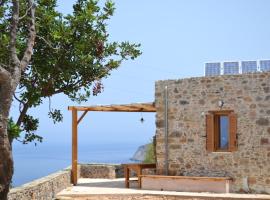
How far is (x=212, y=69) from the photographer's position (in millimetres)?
16375

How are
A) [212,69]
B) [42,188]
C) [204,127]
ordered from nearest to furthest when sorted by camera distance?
1. [42,188]
2. [204,127]
3. [212,69]

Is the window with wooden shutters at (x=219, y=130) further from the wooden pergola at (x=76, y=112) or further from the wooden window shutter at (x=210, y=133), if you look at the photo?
the wooden pergola at (x=76, y=112)

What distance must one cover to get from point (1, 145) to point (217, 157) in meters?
7.94

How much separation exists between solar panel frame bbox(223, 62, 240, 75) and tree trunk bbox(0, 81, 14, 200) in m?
8.19

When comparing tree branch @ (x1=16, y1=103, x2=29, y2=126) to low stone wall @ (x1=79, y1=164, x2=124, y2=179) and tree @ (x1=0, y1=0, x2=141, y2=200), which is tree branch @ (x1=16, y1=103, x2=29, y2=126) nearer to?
tree @ (x1=0, y1=0, x2=141, y2=200)

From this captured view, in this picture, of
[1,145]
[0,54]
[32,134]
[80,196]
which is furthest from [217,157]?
[1,145]

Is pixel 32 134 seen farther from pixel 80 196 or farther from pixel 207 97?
pixel 207 97

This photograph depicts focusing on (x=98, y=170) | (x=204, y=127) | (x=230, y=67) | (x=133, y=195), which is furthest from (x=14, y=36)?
(x=98, y=170)

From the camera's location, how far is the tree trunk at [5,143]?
28.8ft

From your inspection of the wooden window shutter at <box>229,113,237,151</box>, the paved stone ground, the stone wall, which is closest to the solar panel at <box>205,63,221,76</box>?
the stone wall

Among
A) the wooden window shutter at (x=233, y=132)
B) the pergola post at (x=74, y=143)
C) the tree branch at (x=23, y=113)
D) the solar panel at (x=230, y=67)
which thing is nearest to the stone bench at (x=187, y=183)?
the wooden window shutter at (x=233, y=132)

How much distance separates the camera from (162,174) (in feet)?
52.3

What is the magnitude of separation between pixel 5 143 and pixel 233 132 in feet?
25.9

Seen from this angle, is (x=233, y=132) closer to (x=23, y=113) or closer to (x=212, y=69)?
(x=212, y=69)
